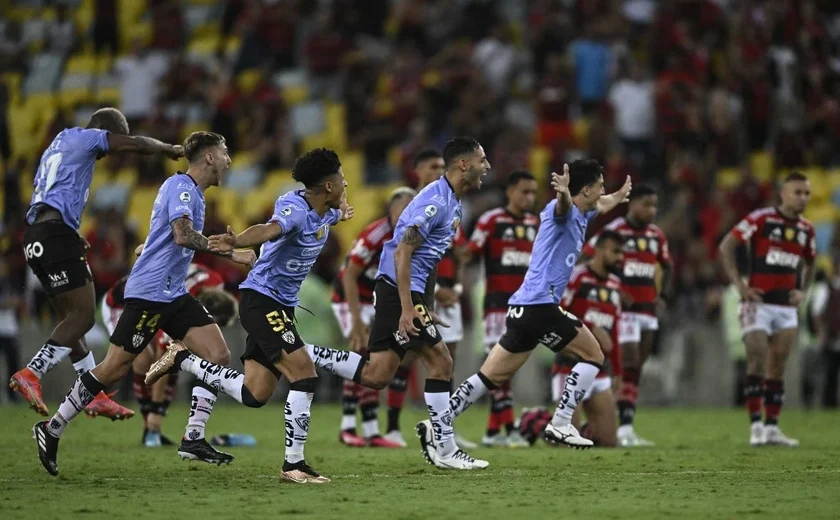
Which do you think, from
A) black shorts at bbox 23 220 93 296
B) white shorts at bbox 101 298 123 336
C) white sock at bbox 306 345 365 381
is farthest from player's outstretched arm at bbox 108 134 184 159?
white shorts at bbox 101 298 123 336

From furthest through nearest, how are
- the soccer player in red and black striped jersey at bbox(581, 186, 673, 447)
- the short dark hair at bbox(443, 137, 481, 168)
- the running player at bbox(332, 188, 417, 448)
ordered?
the soccer player in red and black striped jersey at bbox(581, 186, 673, 447) → the running player at bbox(332, 188, 417, 448) → the short dark hair at bbox(443, 137, 481, 168)

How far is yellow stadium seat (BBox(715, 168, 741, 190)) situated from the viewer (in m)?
22.3

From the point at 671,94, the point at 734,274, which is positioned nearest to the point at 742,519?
the point at 734,274

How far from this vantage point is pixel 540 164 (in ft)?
75.0

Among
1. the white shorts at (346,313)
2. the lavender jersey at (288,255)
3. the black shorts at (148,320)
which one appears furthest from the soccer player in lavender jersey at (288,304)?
the white shorts at (346,313)

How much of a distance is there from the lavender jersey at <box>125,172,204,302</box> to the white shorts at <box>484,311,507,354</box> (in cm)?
467

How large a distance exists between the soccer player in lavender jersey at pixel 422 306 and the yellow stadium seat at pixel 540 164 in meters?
11.0

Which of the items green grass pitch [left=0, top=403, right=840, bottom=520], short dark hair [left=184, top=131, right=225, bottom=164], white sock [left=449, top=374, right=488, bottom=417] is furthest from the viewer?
white sock [left=449, top=374, right=488, bottom=417]

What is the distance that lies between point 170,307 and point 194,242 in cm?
94

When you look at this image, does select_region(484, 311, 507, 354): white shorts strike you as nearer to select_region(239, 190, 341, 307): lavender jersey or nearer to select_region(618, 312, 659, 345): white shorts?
select_region(618, 312, 659, 345): white shorts

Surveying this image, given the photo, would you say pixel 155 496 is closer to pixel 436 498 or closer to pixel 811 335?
pixel 436 498

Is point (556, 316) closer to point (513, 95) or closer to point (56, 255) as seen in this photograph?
point (56, 255)

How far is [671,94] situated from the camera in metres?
22.6

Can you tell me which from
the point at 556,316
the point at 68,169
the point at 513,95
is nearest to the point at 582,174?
the point at 556,316
